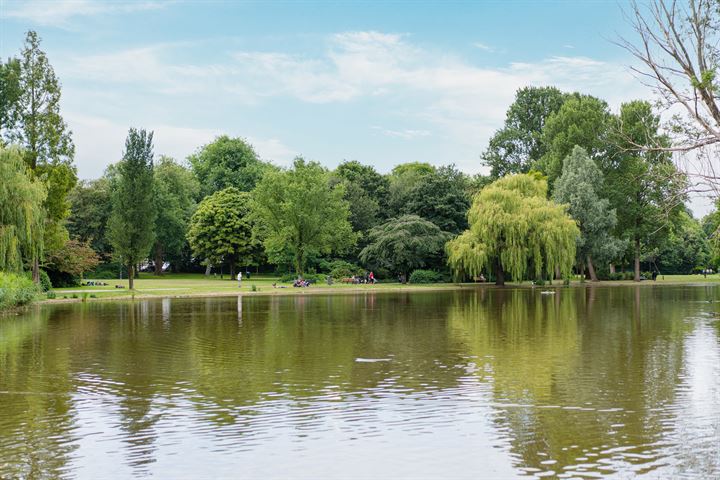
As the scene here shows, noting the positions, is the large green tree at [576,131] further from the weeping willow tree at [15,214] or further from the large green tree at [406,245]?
the weeping willow tree at [15,214]

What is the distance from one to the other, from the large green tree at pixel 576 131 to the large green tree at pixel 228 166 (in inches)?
1508

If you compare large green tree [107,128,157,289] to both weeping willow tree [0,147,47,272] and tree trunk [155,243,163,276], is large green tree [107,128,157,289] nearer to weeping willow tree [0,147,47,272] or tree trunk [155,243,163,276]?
weeping willow tree [0,147,47,272]

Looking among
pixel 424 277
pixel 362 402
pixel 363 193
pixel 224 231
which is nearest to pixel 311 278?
pixel 424 277

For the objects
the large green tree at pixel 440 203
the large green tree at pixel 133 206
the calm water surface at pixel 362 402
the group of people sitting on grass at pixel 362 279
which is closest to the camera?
the calm water surface at pixel 362 402

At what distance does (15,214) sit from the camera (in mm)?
35750

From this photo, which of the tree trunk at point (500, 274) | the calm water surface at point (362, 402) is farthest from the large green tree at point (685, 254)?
the calm water surface at point (362, 402)

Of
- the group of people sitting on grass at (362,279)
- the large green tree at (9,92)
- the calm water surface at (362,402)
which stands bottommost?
the calm water surface at (362,402)

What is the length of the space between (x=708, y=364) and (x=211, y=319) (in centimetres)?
1879

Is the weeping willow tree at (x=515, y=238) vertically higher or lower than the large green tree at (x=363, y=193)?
lower

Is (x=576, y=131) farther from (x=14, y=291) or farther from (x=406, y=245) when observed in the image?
(x=14, y=291)

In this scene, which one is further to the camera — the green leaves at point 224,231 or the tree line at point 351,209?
the green leaves at point 224,231

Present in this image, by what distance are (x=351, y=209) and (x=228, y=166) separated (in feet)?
107

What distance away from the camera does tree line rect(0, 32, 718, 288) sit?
4528 cm

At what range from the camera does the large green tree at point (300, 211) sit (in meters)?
64.0
